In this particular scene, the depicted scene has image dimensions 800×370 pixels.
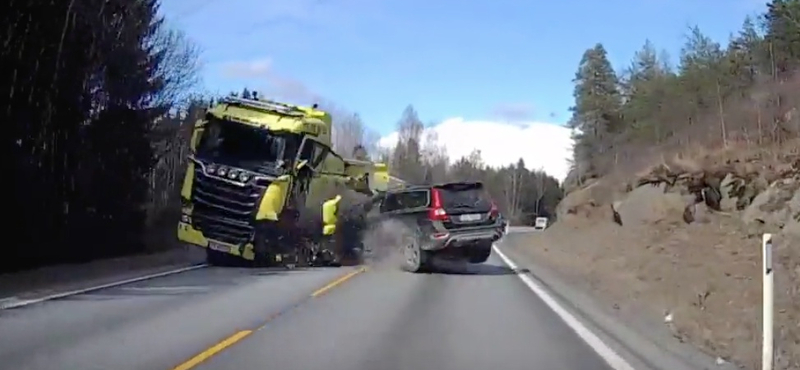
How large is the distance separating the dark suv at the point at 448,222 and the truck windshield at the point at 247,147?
11.0 ft

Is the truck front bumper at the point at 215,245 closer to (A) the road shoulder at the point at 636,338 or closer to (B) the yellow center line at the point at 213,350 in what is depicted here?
(A) the road shoulder at the point at 636,338

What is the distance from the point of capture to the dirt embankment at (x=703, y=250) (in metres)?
13.9

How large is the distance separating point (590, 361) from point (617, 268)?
54.8ft

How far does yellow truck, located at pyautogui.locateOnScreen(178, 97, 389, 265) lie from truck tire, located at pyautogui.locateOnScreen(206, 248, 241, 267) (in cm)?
155

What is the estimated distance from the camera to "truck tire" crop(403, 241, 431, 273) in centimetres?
2673

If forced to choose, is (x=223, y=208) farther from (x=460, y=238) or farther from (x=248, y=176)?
(x=460, y=238)

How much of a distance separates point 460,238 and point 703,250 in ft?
25.1

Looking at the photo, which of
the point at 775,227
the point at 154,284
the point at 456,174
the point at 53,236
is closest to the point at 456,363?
the point at 154,284

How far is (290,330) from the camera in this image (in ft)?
44.7

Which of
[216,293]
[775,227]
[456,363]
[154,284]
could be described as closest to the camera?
[456,363]

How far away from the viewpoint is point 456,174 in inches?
4879

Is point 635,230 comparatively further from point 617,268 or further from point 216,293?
point 216,293

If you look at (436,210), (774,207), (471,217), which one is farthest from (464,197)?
(774,207)

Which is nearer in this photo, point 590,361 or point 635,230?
point 590,361
